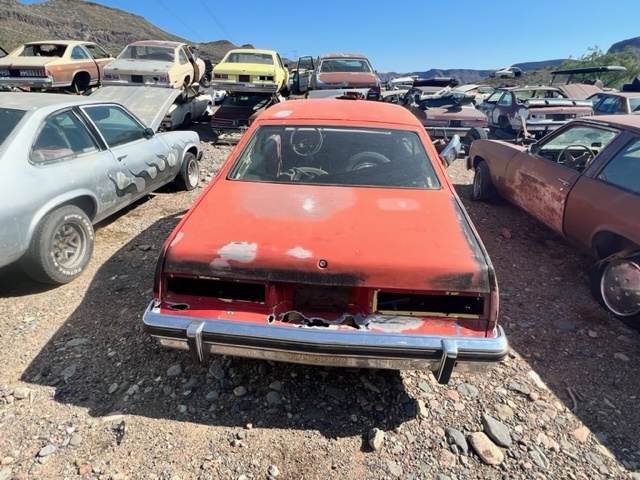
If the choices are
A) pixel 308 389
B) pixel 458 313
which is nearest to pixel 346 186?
pixel 458 313

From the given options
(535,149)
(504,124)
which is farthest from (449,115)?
(535,149)

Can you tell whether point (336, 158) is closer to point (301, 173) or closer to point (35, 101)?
point (301, 173)

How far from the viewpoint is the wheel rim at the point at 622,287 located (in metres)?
3.15

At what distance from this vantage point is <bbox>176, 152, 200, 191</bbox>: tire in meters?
5.84

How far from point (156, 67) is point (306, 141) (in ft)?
28.3

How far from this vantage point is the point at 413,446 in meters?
2.20

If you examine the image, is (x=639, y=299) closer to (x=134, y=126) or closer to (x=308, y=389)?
(x=308, y=389)

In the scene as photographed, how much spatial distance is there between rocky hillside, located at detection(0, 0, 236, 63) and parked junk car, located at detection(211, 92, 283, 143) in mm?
29475

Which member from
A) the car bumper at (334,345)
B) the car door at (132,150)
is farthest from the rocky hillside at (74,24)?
the car bumper at (334,345)

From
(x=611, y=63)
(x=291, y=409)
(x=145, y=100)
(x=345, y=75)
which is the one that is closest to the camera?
(x=291, y=409)

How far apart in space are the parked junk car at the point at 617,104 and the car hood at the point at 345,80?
5.88 m

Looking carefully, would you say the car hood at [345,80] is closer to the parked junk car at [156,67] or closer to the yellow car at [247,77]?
the yellow car at [247,77]

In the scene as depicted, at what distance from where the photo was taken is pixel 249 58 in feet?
36.5

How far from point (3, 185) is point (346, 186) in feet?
8.47
